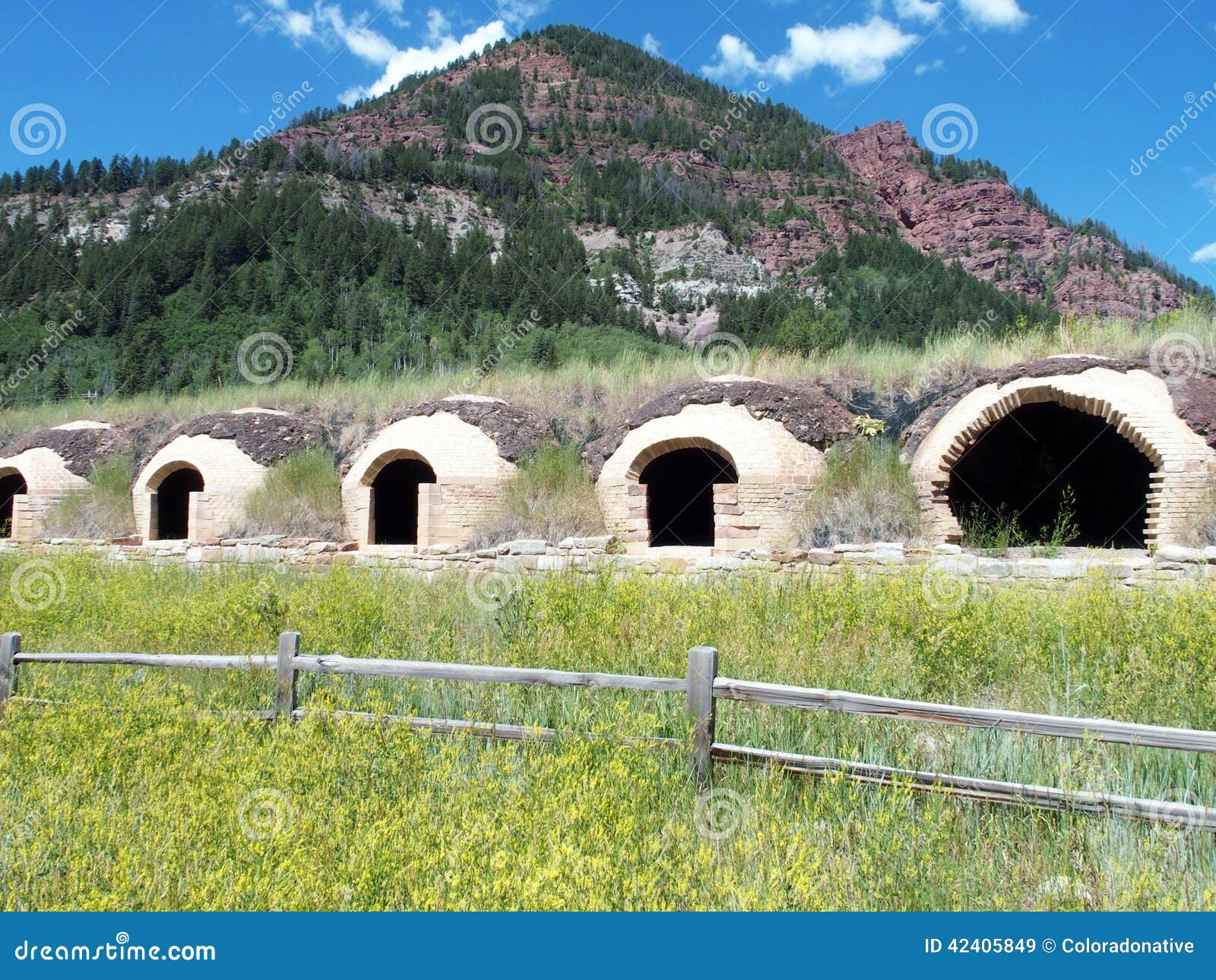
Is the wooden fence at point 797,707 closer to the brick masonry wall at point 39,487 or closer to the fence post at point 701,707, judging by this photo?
the fence post at point 701,707

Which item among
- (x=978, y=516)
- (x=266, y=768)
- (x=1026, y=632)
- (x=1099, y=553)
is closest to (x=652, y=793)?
(x=266, y=768)

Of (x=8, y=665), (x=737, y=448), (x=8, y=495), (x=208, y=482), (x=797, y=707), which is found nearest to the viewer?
(x=797, y=707)

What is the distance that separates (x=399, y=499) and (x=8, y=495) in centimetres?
931

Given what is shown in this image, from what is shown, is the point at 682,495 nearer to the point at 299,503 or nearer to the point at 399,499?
the point at 399,499

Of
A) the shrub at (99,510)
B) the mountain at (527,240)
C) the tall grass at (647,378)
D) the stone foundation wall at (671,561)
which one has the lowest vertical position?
the stone foundation wall at (671,561)

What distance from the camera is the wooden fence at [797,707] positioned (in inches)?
128

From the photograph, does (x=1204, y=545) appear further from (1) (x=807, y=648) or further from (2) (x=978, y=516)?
(1) (x=807, y=648)

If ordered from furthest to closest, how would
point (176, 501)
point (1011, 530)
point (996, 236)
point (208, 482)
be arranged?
point (996, 236) → point (176, 501) → point (208, 482) → point (1011, 530)

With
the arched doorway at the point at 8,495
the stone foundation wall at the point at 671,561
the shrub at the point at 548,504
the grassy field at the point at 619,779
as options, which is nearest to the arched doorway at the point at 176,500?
the arched doorway at the point at 8,495

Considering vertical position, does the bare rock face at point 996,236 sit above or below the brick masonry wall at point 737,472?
above

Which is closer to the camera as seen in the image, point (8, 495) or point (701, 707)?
point (701, 707)

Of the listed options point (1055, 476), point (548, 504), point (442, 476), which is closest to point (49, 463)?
point (442, 476)

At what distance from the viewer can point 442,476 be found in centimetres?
1195

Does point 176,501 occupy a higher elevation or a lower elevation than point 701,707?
higher
